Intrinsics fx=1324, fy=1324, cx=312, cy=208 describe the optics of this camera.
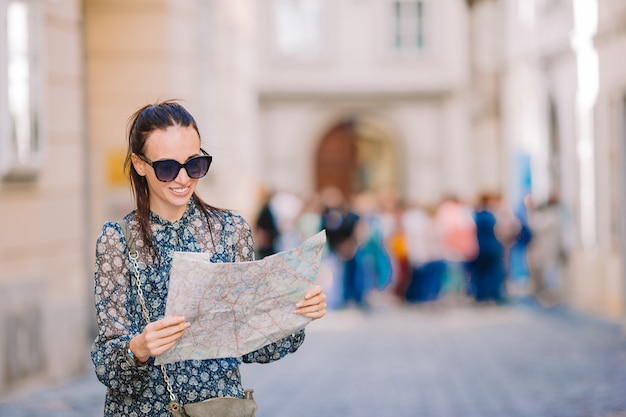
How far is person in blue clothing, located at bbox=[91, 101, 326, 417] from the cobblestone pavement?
590 cm

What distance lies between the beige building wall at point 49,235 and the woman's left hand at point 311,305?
7.11 metres

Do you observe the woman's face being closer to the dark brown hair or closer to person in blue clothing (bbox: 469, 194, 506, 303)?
the dark brown hair

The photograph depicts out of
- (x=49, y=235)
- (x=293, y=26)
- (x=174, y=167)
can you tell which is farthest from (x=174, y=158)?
(x=293, y=26)

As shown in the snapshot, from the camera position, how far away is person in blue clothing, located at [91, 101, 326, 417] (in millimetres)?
3482

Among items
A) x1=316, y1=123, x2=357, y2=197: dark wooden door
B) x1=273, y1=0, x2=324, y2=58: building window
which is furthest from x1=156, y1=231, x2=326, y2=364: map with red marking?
x1=316, y1=123, x2=357, y2=197: dark wooden door

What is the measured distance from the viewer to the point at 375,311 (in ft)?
66.5

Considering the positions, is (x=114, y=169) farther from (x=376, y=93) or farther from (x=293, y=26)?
(x=376, y=93)

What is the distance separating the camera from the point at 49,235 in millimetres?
11414

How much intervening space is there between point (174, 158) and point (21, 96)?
7.54 meters

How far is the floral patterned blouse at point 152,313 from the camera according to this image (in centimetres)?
345

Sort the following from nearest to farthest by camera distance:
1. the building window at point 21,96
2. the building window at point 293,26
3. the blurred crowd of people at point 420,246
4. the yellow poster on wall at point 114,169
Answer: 1. the building window at point 21,96
2. the yellow poster on wall at point 114,169
3. the blurred crowd of people at point 420,246
4. the building window at point 293,26

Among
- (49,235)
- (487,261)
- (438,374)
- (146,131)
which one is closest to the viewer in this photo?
(146,131)

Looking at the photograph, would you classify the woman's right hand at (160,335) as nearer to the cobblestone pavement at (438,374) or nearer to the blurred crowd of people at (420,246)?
the cobblestone pavement at (438,374)

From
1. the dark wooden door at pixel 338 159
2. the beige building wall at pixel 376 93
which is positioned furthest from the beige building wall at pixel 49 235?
the dark wooden door at pixel 338 159
